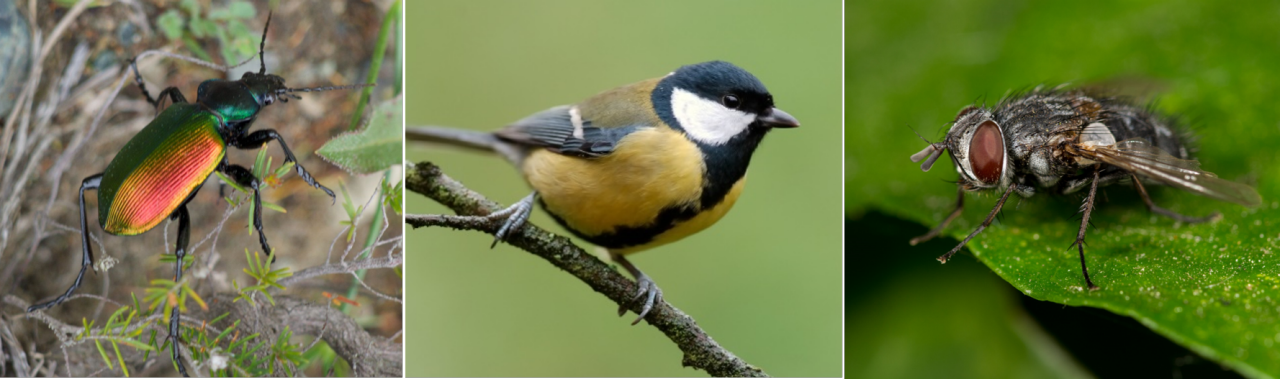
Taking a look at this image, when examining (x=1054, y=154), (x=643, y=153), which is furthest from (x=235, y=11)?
(x=1054, y=154)

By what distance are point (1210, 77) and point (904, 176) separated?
70 cm

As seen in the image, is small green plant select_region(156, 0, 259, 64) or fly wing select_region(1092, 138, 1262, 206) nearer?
fly wing select_region(1092, 138, 1262, 206)

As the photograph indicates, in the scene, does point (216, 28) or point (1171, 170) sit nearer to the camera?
point (1171, 170)

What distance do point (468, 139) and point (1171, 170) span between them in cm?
Answer: 104

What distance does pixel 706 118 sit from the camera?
1365 millimetres

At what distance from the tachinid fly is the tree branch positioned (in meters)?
0.36

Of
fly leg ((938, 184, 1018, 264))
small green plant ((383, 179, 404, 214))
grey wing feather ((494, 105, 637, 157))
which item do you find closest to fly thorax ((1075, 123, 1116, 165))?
fly leg ((938, 184, 1018, 264))

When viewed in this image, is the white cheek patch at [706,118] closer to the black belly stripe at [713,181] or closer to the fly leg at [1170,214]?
the black belly stripe at [713,181]

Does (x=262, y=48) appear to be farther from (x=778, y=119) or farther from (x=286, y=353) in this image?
(x=778, y=119)

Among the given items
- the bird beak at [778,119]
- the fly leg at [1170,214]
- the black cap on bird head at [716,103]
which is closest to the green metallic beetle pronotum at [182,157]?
the black cap on bird head at [716,103]

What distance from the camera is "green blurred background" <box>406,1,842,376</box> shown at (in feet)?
4.05

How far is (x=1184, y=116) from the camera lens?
153cm

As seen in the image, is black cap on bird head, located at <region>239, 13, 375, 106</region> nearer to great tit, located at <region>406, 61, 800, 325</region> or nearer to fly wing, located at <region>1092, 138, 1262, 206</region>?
great tit, located at <region>406, 61, 800, 325</region>

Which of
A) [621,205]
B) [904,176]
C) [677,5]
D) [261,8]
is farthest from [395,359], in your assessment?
[904,176]
